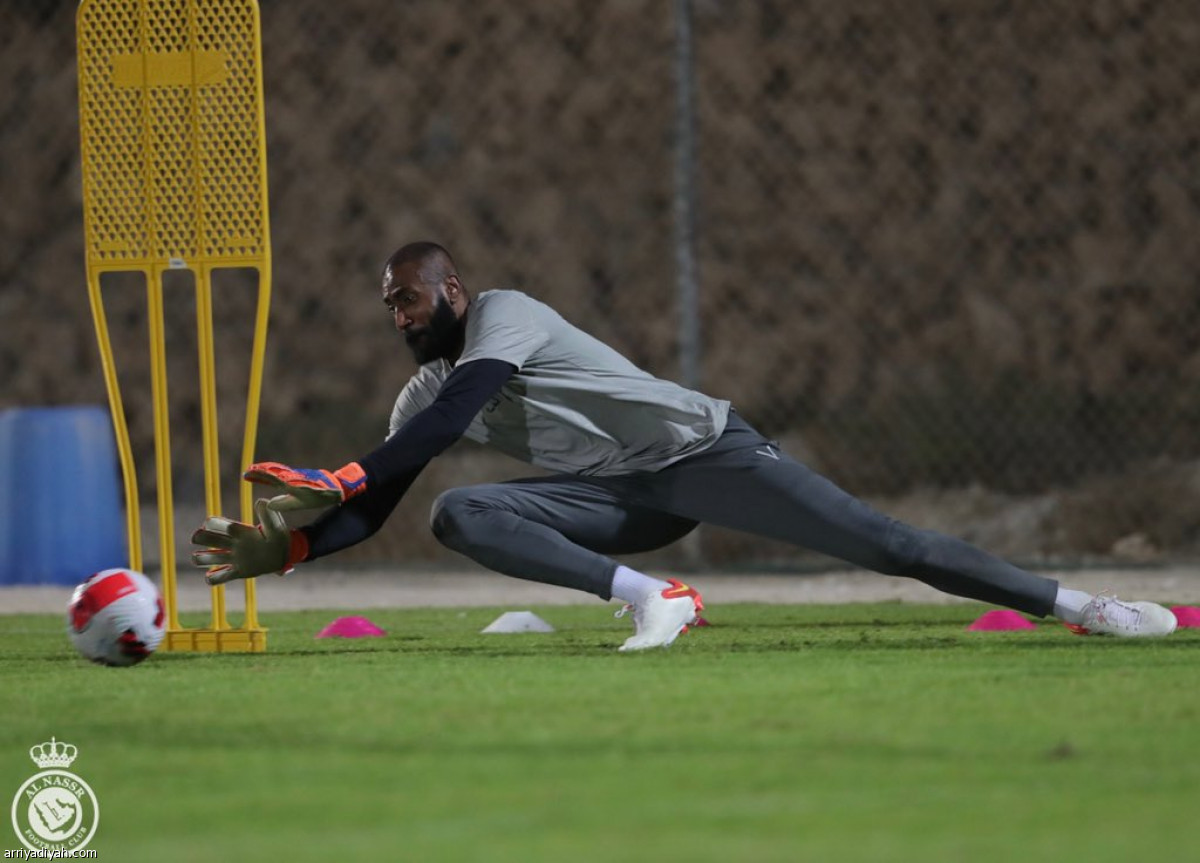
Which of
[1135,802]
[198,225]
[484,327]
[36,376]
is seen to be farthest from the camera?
[36,376]

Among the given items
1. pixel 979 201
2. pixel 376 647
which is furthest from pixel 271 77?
pixel 376 647

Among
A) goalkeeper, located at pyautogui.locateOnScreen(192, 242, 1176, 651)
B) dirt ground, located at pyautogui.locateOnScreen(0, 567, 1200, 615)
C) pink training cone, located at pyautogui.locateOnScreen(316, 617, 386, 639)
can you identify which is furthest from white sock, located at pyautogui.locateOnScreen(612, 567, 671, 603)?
dirt ground, located at pyautogui.locateOnScreen(0, 567, 1200, 615)

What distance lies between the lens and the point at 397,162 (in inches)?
364

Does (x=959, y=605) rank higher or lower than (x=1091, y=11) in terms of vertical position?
lower

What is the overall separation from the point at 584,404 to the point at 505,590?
2.77 metres

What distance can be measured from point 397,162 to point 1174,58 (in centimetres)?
351

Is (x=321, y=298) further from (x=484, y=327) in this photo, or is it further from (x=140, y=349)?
(x=484, y=327)

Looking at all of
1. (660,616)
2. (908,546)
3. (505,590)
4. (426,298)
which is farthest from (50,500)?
(908,546)

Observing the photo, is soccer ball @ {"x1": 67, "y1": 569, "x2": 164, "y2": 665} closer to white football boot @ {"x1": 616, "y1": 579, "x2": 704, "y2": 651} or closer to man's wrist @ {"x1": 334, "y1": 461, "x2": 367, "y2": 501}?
man's wrist @ {"x1": 334, "y1": 461, "x2": 367, "y2": 501}

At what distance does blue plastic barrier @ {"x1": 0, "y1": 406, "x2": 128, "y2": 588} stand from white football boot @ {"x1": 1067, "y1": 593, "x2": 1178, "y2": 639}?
4.41 meters

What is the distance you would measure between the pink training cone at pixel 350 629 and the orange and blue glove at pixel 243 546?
902mm

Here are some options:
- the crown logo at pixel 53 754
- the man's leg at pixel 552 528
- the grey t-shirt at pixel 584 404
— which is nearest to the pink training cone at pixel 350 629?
the man's leg at pixel 552 528

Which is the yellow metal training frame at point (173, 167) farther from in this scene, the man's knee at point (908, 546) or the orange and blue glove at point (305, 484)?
the man's knee at point (908, 546)

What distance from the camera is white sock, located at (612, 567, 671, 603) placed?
4.67 metres
